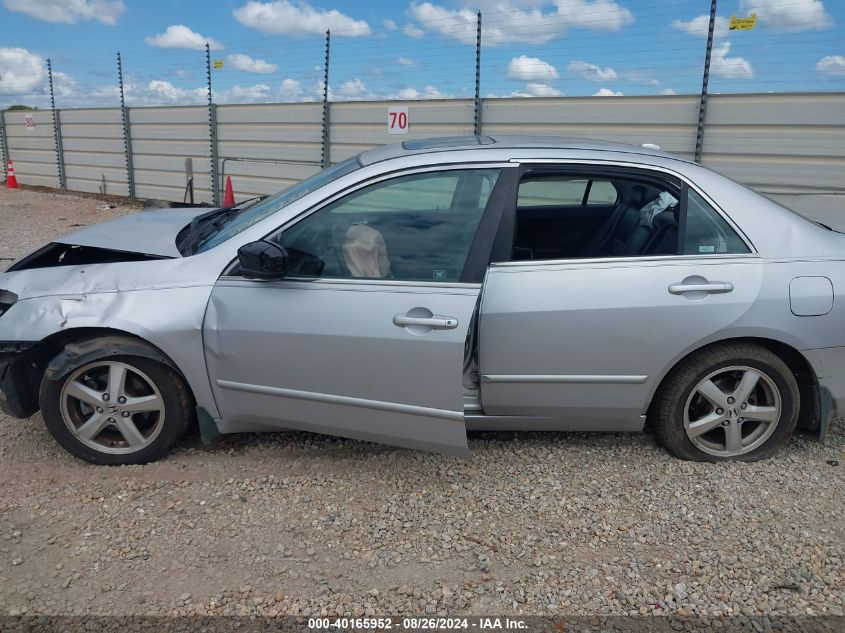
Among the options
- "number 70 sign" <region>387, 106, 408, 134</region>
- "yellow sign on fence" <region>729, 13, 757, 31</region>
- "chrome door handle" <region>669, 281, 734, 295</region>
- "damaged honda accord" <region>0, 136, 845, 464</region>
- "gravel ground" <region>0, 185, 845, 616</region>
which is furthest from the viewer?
"number 70 sign" <region>387, 106, 408, 134</region>

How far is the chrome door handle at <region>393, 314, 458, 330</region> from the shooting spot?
2.86 m

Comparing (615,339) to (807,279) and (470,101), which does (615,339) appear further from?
(470,101)

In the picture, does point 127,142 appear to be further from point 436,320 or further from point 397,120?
point 436,320

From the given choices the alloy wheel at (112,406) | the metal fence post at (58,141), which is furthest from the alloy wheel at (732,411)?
the metal fence post at (58,141)

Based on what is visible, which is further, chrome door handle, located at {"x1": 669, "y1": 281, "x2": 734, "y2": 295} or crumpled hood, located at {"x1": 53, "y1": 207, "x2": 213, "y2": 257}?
crumpled hood, located at {"x1": 53, "y1": 207, "x2": 213, "y2": 257}

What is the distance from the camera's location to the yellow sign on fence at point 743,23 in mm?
7801

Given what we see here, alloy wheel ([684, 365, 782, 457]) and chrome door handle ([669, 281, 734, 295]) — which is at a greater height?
chrome door handle ([669, 281, 734, 295])

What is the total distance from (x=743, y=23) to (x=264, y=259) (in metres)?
7.40

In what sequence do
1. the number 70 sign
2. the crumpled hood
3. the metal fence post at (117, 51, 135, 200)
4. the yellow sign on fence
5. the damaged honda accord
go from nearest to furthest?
the damaged honda accord, the crumpled hood, the yellow sign on fence, the number 70 sign, the metal fence post at (117, 51, 135, 200)

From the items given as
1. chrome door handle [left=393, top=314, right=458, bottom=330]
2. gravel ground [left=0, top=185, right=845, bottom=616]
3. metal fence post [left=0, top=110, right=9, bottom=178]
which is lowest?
gravel ground [left=0, top=185, right=845, bottom=616]

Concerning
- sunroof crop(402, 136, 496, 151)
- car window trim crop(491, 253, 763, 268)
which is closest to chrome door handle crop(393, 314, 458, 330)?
car window trim crop(491, 253, 763, 268)

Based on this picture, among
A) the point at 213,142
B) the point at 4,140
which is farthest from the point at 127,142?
the point at 4,140

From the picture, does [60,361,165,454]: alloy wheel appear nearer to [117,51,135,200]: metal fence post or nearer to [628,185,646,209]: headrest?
[628,185,646,209]: headrest

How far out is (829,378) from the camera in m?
3.28
